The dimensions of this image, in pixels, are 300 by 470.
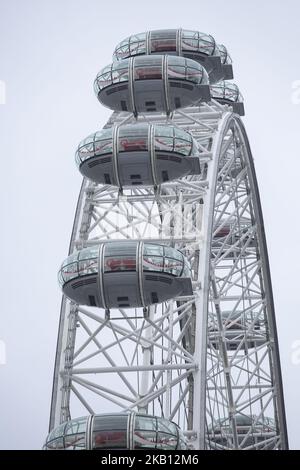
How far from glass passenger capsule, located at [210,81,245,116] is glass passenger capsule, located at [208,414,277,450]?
15812 millimetres

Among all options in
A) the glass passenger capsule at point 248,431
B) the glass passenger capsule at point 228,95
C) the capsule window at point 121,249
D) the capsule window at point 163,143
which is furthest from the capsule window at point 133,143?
the glass passenger capsule at point 248,431

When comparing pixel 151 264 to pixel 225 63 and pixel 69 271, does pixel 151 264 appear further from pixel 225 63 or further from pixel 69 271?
pixel 225 63

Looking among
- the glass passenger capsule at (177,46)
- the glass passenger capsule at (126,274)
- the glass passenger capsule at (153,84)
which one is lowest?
the glass passenger capsule at (126,274)

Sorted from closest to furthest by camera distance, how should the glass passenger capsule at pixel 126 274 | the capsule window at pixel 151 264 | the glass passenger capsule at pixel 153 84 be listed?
the capsule window at pixel 151 264 → the glass passenger capsule at pixel 126 274 → the glass passenger capsule at pixel 153 84

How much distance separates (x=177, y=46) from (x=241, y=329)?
692 inches

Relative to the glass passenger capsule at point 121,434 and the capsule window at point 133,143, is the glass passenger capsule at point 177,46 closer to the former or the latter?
the capsule window at point 133,143

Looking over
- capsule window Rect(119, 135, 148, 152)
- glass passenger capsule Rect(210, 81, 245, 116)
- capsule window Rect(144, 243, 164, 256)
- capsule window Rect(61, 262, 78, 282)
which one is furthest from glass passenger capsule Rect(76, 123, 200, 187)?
glass passenger capsule Rect(210, 81, 245, 116)

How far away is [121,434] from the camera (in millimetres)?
41531

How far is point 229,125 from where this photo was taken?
59938 millimetres

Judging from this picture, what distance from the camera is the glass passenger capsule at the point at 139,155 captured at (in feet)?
170

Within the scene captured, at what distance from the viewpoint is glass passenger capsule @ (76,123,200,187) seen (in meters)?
51.8

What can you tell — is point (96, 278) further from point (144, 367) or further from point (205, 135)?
point (205, 135)

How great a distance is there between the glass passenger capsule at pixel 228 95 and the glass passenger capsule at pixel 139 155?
39.7 ft
